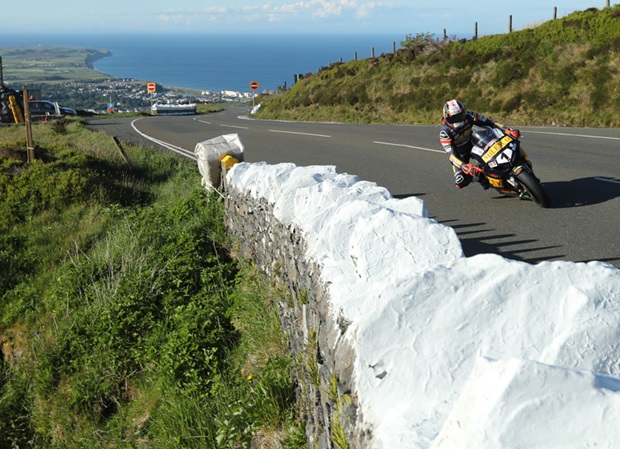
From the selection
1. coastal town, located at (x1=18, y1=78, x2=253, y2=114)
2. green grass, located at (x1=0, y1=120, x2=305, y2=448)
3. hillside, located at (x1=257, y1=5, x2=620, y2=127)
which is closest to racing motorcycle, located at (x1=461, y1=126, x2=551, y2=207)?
green grass, located at (x1=0, y1=120, x2=305, y2=448)

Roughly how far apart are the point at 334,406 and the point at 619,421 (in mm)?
1951

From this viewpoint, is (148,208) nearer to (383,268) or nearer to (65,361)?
(65,361)

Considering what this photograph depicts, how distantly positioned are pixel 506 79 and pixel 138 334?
25.0 metres

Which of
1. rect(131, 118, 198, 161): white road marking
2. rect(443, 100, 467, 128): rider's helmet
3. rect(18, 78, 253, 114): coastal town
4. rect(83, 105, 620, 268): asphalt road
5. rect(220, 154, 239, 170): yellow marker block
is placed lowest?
rect(18, 78, 253, 114): coastal town

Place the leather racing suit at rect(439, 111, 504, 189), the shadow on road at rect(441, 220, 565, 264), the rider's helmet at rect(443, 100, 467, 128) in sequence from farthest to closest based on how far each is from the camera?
the leather racing suit at rect(439, 111, 504, 189) → the rider's helmet at rect(443, 100, 467, 128) → the shadow on road at rect(441, 220, 565, 264)

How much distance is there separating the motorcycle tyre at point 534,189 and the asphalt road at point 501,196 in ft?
0.39

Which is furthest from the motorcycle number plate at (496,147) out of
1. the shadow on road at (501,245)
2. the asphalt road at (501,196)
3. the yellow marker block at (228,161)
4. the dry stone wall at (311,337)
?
the yellow marker block at (228,161)

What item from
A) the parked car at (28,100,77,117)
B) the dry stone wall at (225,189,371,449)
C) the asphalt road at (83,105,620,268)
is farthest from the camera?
the parked car at (28,100,77,117)

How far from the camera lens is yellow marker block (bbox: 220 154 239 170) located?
34.8 feet

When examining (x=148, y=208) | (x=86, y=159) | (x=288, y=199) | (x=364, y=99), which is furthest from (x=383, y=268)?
(x=364, y=99)

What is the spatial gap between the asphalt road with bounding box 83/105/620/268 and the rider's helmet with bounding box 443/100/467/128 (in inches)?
44.7

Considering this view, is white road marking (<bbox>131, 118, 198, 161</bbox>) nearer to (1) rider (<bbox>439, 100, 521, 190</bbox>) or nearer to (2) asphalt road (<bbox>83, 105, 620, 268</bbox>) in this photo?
(2) asphalt road (<bbox>83, 105, 620, 268</bbox>)

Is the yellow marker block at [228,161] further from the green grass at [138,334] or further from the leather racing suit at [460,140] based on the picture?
the leather racing suit at [460,140]

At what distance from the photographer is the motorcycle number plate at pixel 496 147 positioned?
9750 millimetres
